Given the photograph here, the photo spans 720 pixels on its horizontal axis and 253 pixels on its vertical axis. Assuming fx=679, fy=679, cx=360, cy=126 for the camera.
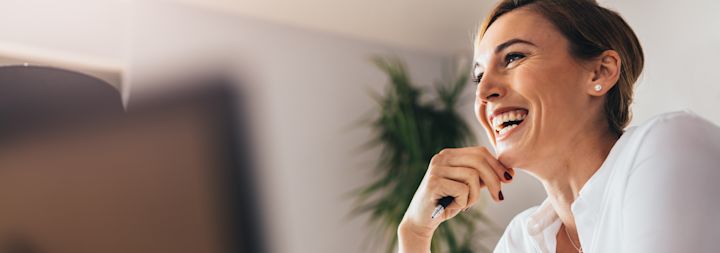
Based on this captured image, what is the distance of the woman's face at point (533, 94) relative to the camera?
4.26ft

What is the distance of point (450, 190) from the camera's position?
1.32 metres

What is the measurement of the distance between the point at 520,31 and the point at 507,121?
188mm

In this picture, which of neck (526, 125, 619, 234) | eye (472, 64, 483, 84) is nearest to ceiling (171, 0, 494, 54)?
eye (472, 64, 483, 84)

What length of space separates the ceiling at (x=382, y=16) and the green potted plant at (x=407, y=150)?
0.22m

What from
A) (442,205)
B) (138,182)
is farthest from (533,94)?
(138,182)

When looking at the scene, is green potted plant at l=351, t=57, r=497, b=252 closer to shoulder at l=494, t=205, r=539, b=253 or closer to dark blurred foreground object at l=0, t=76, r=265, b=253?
shoulder at l=494, t=205, r=539, b=253

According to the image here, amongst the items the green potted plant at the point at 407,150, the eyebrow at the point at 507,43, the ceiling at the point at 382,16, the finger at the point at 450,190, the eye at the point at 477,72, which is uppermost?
the ceiling at the point at 382,16

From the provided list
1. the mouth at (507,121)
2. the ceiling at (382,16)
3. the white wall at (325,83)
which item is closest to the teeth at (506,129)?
the mouth at (507,121)

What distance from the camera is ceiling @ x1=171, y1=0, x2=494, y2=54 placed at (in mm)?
3121

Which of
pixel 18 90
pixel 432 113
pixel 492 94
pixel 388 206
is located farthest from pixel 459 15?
pixel 18 90

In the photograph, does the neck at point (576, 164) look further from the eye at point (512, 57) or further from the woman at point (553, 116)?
the eye at point (512, 57)

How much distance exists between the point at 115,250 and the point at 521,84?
1117 mm

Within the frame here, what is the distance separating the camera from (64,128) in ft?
1.03

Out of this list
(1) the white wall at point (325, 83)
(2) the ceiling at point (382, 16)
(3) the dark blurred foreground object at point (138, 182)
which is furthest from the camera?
(2) the ceiling at point (382, 16)
